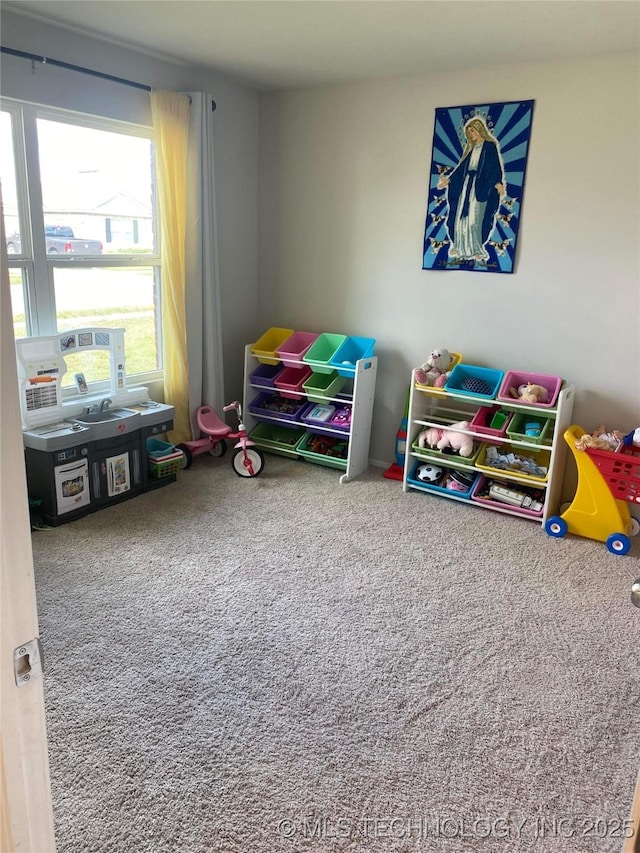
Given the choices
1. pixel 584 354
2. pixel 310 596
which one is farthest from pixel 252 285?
pixel 310 596

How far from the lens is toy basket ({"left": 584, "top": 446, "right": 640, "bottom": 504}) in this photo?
3.08m

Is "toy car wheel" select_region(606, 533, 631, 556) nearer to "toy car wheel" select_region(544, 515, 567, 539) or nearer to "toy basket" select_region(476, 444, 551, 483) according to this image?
"toy car wheel" select_region(544, 515, 567, 539)

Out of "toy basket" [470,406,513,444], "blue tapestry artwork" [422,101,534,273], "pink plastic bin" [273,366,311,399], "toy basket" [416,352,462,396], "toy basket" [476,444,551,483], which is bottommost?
"toy basket" [476,444,551,483]

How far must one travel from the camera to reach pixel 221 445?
4277mm

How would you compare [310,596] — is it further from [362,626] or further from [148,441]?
[148,441]

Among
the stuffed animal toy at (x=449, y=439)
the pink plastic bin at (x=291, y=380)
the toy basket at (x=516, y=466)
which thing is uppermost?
the pink plastic bin at (x=291, y=380)

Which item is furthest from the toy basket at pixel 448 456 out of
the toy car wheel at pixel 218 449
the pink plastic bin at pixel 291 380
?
the toy car wheel at pixel 218 449

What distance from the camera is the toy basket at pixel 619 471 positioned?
10.1 feet

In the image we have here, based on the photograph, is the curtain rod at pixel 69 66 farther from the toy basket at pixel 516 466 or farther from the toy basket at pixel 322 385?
the toy basket at pixel 516 466

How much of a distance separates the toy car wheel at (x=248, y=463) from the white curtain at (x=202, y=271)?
1.40 feet

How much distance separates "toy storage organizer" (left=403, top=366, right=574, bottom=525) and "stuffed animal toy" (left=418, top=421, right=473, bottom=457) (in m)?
0.04

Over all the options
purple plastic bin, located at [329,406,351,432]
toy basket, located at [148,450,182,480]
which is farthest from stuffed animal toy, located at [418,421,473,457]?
Result: toy basket, located at [148,450,182,480]

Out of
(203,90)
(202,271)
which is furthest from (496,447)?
(203,90)

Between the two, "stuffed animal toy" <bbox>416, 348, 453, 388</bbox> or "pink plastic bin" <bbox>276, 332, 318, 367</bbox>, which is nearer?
"stuffed animal toy" <bbox>416, 348, 453, 388</bbox>
